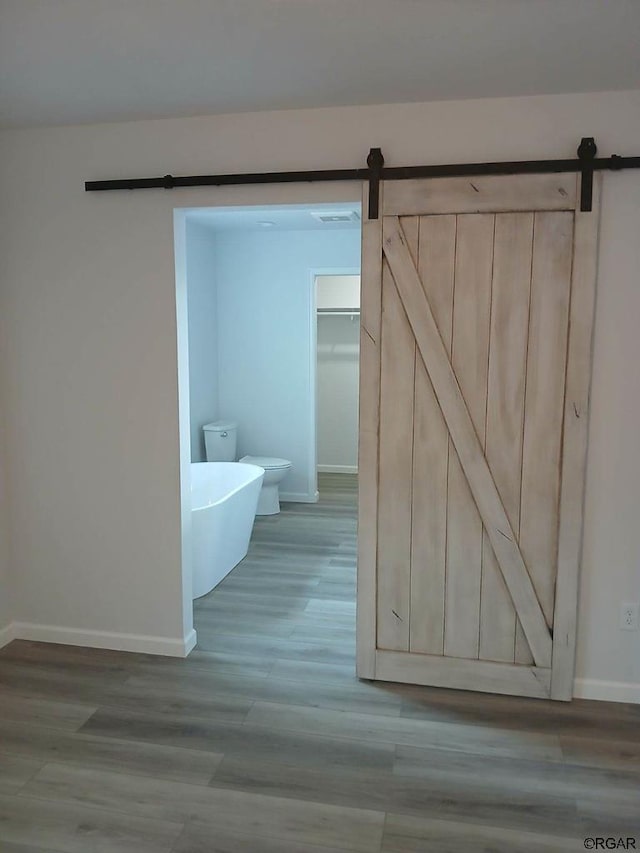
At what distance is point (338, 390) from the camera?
297 inches

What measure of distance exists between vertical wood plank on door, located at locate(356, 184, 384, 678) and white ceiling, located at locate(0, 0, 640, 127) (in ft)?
1.73

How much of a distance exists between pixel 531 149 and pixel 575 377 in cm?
94

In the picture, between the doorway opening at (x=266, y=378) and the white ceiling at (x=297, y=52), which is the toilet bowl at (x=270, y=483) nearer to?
the doorway opening at (x=266, y=378)

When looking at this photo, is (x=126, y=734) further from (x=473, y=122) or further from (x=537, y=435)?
(x=473, y=122)

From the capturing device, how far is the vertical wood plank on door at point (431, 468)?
9.05ft

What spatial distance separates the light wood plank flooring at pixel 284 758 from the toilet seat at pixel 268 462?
96.6 inches

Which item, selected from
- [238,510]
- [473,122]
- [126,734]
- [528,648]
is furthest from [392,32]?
[238,510]

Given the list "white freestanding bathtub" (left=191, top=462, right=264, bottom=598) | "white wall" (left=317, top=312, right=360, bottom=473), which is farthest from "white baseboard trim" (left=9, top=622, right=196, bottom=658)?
"white wall" (left=317, top=312, right=360, bottom=473)

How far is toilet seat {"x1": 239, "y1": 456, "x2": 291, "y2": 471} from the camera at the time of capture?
5828mm

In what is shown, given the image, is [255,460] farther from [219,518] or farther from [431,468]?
[431,468]

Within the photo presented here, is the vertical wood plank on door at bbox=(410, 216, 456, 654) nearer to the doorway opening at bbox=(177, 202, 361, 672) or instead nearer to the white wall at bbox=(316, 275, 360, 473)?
the doorway opening at bbox=(177, 202, 361, 672)

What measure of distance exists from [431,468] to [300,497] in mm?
3614

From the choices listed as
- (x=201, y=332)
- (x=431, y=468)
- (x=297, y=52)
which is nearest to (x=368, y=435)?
(x=431, y=468)

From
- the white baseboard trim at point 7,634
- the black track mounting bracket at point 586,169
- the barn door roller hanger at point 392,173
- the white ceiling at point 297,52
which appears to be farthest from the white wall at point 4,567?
the black track mounting bracket at point 586,169
